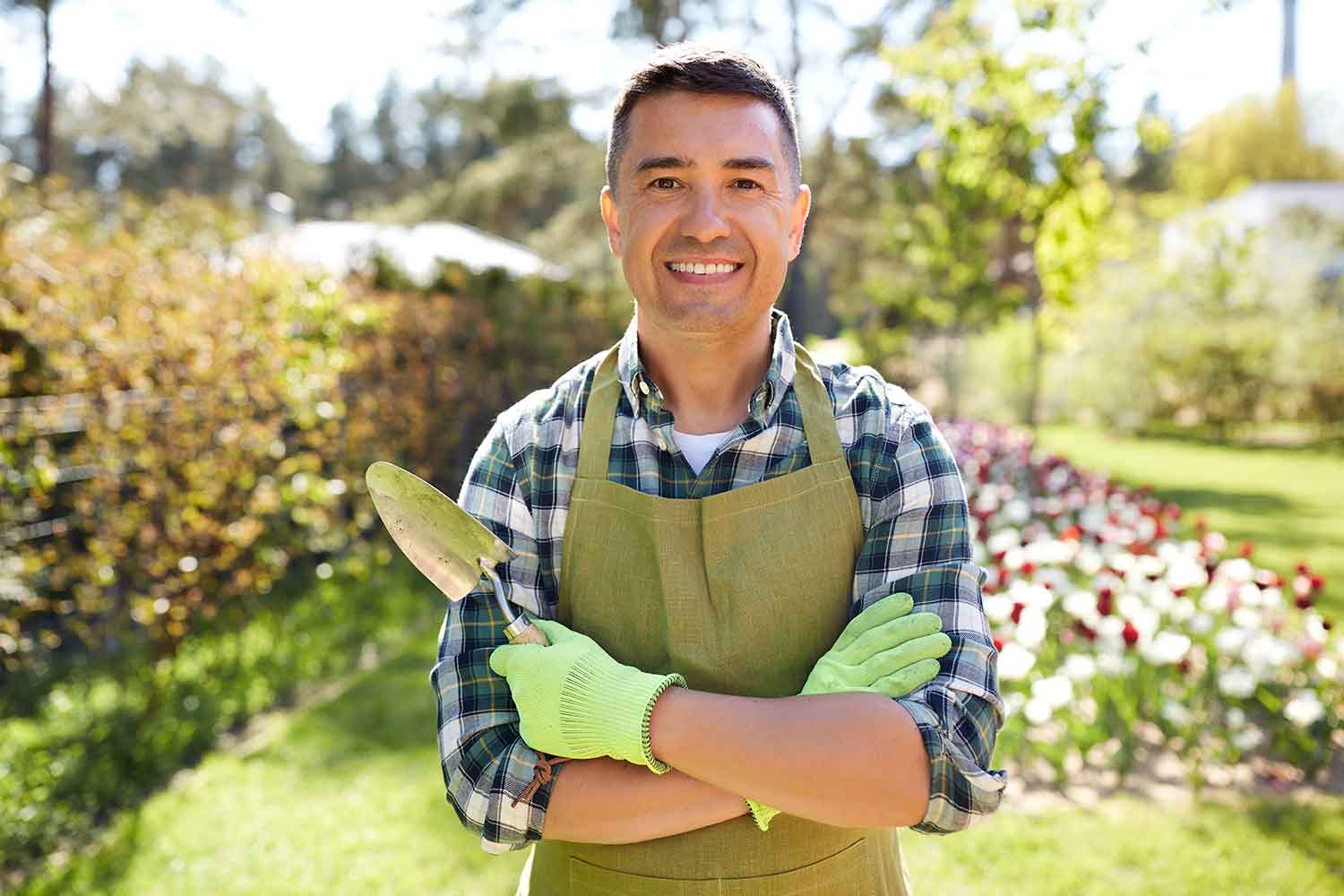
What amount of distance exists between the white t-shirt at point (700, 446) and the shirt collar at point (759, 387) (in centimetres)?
5

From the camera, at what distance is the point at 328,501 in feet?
16.0

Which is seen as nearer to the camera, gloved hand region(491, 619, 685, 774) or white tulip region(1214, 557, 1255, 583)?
gloved hand region(491, 619, 685, 774)

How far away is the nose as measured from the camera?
54.2 inches

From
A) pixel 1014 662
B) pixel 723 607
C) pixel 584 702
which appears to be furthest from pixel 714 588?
pixel 1014 662

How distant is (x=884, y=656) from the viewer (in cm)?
130

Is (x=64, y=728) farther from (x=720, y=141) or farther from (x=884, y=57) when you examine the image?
(x=884, y=57)

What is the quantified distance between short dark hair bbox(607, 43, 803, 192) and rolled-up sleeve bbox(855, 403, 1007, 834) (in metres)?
0.48

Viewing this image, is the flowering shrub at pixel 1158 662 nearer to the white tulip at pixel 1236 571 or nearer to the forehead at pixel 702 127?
the white tulip at pixel 1236 571

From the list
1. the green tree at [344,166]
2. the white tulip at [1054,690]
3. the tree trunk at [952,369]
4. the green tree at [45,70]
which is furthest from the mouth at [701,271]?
the green tree at [344,166]

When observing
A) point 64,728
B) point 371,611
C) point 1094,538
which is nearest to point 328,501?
point 371,611

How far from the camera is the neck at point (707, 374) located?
150cm

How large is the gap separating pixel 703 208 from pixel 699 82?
173mm

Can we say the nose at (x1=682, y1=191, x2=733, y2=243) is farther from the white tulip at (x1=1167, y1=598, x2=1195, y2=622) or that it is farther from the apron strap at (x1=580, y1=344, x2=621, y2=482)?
the white tulip at (x1=1167, y1=598, x2=1195, y2=622)

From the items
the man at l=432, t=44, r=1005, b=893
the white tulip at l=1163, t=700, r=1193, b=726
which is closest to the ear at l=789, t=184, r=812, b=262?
the man at l=432, t=44, r=1005, b=893
